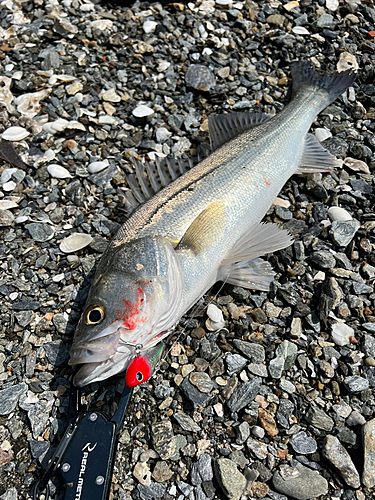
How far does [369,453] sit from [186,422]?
1.21 m

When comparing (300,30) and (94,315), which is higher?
(300,30)

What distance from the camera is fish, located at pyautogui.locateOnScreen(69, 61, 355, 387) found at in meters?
2.79

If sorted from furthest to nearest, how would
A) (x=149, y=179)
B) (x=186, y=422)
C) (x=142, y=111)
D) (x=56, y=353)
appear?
(x=142, y=111) < (x=149, y=179) < (x=56, y=353) < (x=186, y=422)

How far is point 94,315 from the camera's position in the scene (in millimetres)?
2783

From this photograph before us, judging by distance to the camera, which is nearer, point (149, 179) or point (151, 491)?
point (151, 491)

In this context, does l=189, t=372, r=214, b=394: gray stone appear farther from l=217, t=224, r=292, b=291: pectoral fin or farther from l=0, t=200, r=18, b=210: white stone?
l=0, t=200, r=18, b=210: white stone

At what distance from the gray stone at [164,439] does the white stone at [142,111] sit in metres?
3.31

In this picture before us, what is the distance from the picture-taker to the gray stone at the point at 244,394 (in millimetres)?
3053

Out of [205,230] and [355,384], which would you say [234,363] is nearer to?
[355,384]

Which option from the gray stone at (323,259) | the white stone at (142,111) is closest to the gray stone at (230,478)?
the gray stone at (323,259)

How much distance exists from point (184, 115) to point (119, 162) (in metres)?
1.01

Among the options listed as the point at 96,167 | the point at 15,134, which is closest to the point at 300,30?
the point at 96,167

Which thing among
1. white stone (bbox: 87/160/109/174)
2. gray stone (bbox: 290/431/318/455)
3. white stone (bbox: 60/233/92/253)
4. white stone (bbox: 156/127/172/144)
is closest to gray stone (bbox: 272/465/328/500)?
gray stone (bbox: 290/431/318/455)

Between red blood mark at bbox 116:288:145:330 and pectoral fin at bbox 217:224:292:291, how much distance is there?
97cm
